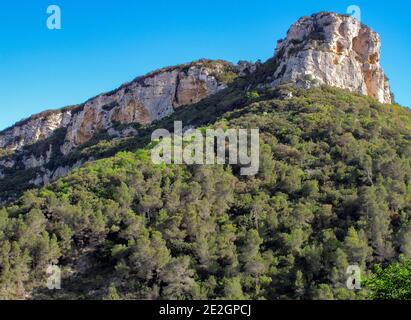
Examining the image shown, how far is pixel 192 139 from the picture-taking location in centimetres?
5078

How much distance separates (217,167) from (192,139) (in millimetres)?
7182

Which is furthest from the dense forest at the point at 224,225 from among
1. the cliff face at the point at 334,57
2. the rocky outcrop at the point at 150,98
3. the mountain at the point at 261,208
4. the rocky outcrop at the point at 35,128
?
the rocky outcrop at the point at 35,128

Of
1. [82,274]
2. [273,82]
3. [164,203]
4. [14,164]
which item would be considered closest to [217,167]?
[164,203]

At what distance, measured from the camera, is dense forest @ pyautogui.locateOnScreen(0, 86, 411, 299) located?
105 feet

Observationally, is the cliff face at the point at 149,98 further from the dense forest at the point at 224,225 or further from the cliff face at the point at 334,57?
the dense forest at the point at 224,225

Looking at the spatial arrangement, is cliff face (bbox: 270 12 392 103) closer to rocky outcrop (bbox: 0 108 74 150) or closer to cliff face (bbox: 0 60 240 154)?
cliff face (bbox: 0 60 240 154)

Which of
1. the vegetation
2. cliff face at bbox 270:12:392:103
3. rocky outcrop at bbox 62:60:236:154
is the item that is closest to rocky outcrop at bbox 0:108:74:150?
rocky outcrop at bbox 62:60:236:154

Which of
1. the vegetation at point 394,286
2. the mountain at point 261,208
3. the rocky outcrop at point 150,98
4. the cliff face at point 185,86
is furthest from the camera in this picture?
the rocky outcrop at point 150,98

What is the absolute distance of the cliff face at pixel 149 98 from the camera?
84.0m

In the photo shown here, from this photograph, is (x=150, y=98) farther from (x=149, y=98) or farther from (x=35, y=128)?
(x=35, y=128)

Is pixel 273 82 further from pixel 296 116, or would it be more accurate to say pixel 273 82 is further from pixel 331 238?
pixel 331 238

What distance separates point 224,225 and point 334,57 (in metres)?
35.5

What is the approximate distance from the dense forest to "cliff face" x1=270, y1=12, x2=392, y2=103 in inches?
583

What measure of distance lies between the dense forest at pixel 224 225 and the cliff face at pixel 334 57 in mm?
14810
